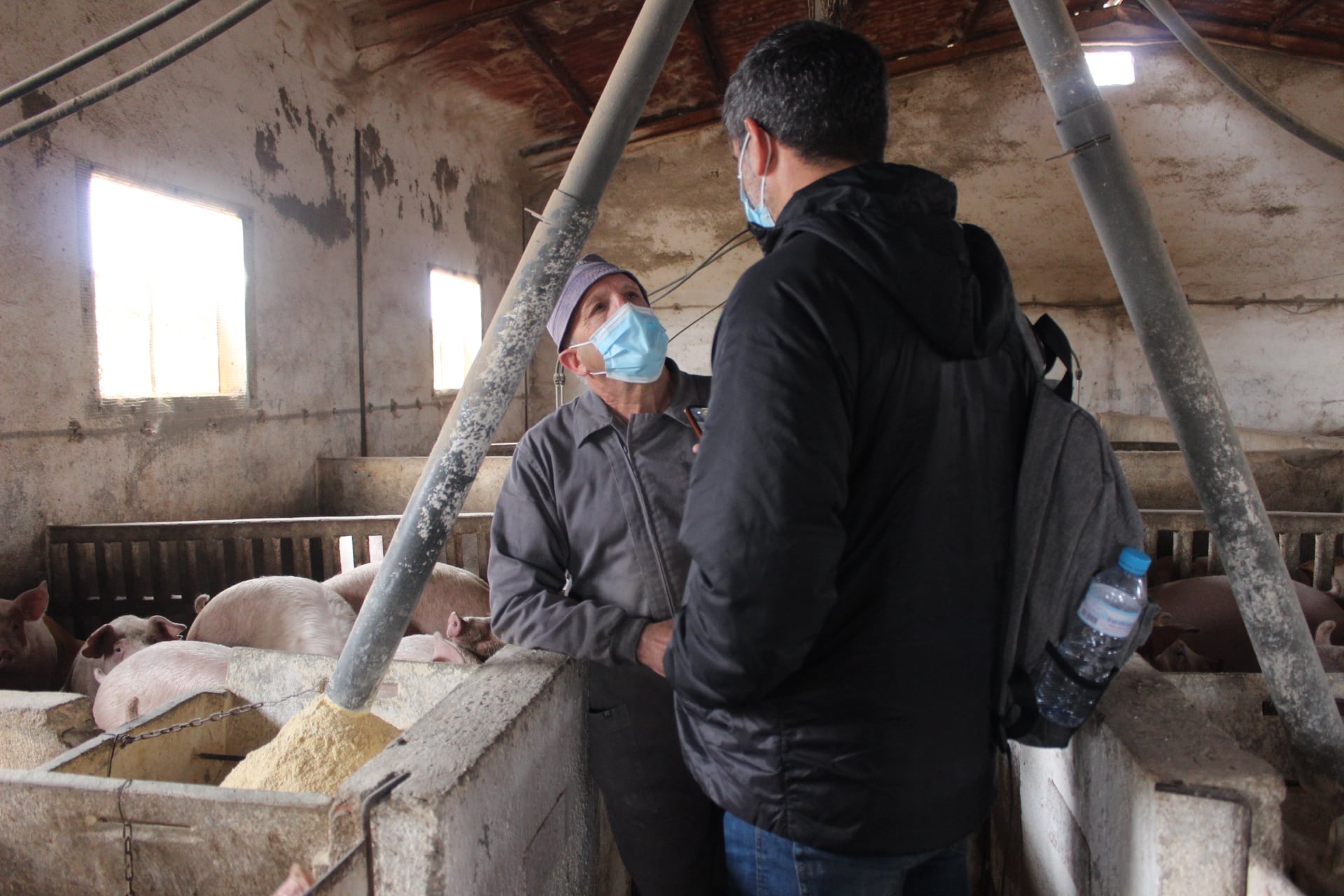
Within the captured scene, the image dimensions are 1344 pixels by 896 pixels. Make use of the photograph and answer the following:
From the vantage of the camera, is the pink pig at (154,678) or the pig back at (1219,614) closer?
the pink pig at (154,678)

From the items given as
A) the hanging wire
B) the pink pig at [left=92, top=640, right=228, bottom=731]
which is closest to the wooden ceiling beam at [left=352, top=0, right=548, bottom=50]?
the hanging wire

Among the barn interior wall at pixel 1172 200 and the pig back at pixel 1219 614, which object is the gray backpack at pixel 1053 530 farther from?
the barn interior wall at pixel 1172 200

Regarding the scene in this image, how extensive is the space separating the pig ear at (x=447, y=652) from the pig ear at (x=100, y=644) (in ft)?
4.81

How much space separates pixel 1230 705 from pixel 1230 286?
39.9ft

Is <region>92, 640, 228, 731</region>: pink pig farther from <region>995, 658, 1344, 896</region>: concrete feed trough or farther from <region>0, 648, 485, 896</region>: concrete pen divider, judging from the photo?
<region>995, 658, 1344, 896</region>: concrete feed trough

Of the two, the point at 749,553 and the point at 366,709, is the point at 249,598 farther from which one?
the point at 749,553

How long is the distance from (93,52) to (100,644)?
2.22 meters

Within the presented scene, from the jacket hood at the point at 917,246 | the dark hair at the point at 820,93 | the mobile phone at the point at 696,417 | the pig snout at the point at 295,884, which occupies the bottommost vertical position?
the pig snout at the point at 295,884

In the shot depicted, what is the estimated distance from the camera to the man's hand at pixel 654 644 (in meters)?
1.73

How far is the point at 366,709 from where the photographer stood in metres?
1.94

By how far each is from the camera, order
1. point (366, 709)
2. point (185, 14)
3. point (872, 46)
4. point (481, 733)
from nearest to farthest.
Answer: point (872, 46) → point (481, 733) → point (366, 709) → point (185, 14)

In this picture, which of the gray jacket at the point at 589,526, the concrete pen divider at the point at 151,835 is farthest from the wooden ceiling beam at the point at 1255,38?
the concrete pen divider at the point at 151,835

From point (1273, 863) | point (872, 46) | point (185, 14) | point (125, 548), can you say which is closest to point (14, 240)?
point (125, 548)

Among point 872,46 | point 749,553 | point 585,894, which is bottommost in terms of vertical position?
point 585,894
